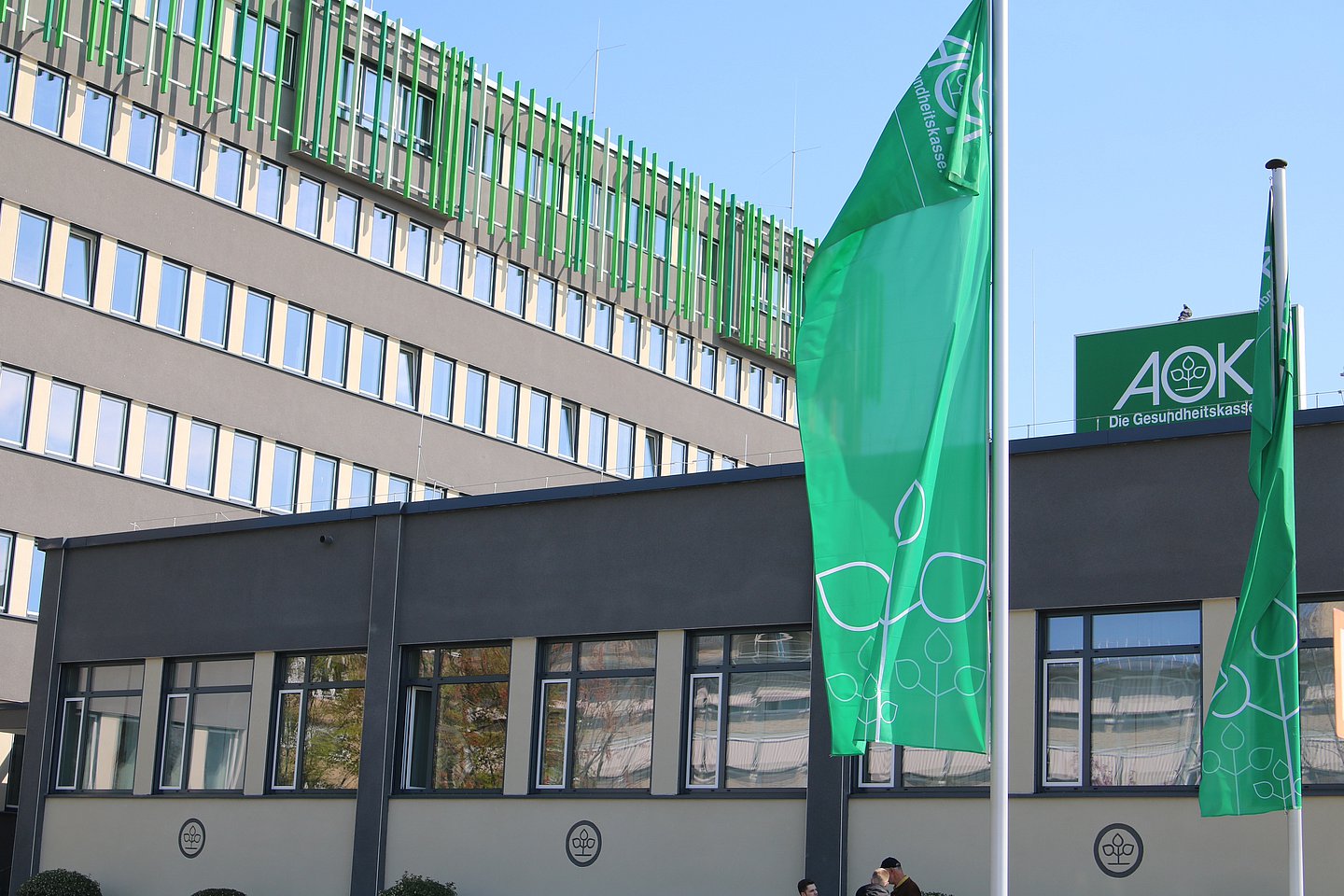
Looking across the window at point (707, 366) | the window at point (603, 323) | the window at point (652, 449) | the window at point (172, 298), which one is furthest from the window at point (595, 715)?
the window at point (707, 366)

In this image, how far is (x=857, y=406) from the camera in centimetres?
1130

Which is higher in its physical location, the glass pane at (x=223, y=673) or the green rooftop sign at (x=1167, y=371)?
the green rooftop sign at (x=1167, y=371)

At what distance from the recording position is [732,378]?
60.8 metres

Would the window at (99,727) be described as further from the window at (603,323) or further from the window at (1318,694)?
the window at (603,323)

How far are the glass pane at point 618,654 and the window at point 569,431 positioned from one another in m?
31.3

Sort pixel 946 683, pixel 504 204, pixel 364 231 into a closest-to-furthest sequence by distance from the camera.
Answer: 1. pixel 946 683
2. pixel 364 231
3. pixel 504 204

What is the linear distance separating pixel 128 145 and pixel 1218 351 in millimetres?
28618

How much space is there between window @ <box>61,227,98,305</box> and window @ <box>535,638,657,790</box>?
23.4m

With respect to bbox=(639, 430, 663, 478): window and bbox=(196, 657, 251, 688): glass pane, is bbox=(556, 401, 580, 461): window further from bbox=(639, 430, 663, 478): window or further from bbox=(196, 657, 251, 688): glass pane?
bbox=(196, 657, 251, 688): glass pane

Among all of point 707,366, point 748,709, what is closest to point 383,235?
point 707,366

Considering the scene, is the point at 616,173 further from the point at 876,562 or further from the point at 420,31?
the point at 876,562

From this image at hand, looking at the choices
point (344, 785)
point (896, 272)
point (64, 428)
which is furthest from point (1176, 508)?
point (64, 428)

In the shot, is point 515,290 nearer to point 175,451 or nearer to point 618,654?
point 175,451

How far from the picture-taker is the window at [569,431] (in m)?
54.1
